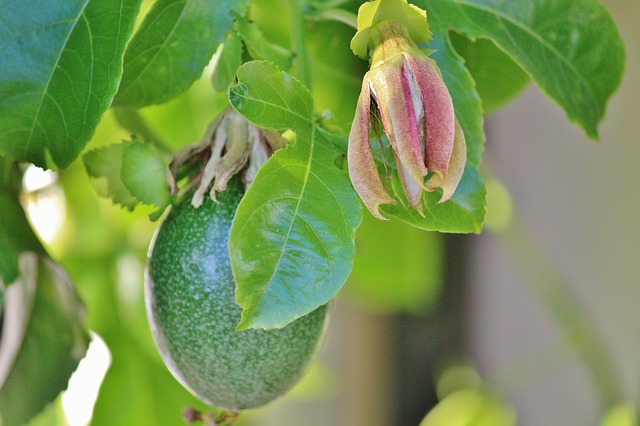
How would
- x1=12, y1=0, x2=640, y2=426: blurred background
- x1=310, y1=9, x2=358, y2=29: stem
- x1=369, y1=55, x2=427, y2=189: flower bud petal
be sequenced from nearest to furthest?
1. x1=369, y1=55, x2=427, y2=189: flower bud petal
2. x1=310, y1=9, x2=358, y2=29: stem
3. x1=12, y1=0, x2=640, y2=426: blurred background

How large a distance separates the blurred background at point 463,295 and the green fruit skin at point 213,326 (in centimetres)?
15

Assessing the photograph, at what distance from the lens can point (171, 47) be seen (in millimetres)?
341

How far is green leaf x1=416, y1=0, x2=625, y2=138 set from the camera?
37 centimetres

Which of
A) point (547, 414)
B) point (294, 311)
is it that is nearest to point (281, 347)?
point (294, 311)

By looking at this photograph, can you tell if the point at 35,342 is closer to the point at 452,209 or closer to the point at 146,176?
the point at 146,176

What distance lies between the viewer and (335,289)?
10.8 inches

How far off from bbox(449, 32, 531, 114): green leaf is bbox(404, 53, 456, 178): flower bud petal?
0.16 meters

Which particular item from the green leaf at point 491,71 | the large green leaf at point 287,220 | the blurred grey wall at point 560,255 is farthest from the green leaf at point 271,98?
the blurred grey wall at point 560,255

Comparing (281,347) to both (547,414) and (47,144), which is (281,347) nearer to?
(47,144)

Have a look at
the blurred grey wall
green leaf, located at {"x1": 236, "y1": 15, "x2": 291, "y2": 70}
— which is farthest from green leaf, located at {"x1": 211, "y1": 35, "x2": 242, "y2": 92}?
the blurred grey wall

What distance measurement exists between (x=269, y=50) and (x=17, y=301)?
173 millimetres

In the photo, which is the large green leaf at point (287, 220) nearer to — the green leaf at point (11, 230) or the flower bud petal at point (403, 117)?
the flower bud petal at point (403, 117)

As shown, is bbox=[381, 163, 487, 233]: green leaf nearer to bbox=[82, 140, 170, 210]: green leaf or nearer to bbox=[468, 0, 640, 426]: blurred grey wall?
bbox=[82, 140, 170, 210]: green leaf

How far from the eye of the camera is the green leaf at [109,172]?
37 cm
